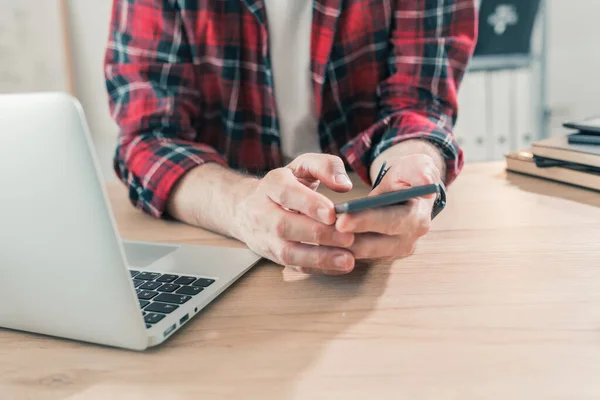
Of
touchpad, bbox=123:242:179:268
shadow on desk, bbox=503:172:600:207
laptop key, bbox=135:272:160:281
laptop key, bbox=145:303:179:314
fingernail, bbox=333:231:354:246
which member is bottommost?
touchpad, bbox=123:242:179:268

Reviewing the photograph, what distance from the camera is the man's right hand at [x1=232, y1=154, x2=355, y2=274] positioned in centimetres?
54

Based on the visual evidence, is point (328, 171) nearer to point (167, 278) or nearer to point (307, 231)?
point (307, 231)

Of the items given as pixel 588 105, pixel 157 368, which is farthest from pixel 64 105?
pixel 588 105

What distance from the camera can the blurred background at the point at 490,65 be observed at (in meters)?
1.72

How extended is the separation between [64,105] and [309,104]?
2.21 ft

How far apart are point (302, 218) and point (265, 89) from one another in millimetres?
486

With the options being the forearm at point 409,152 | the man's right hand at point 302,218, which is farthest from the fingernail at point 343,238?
the forearm at point 409,152

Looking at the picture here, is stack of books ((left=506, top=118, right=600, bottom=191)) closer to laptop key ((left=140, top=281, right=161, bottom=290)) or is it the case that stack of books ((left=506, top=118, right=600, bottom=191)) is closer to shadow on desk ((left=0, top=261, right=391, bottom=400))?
shadow on desk ((left=0, top=261, right=391, bottom=400))

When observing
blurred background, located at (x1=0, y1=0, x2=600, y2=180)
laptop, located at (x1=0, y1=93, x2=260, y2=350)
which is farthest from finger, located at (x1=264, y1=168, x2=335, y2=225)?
blurred background, located at (x1=0, y1=0, x2=600, y2=180)

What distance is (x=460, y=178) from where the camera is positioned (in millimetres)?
904

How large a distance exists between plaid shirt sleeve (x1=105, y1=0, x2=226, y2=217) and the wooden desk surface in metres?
0.33

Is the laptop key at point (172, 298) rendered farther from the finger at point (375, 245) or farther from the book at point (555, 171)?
the book at point (555, 171)

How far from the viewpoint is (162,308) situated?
0.49m

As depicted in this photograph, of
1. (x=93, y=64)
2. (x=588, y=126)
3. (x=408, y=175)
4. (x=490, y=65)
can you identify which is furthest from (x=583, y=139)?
(x=93, y=64)
